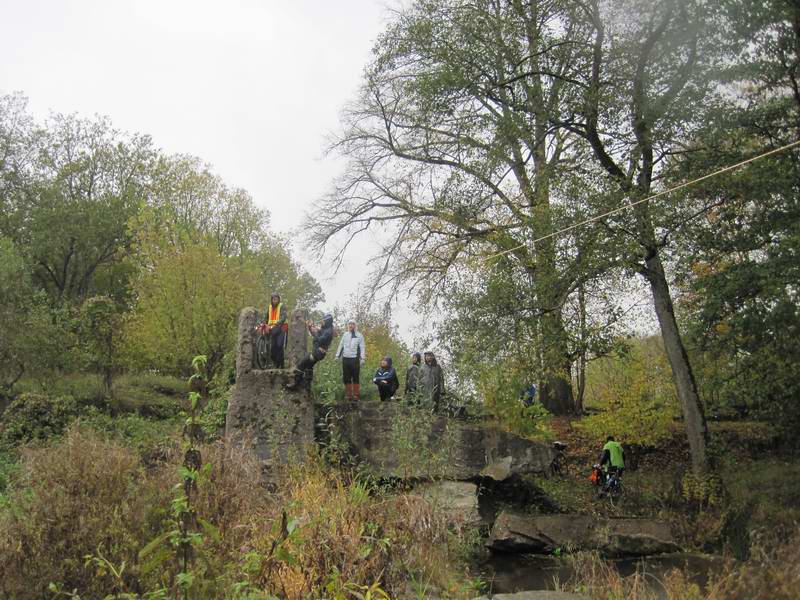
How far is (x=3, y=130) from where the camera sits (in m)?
34.5

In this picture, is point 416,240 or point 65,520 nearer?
point 65,520

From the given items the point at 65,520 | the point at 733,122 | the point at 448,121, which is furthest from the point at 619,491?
the point at 65,520

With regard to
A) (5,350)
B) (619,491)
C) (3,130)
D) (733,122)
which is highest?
(3,130)

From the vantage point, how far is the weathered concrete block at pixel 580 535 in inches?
543

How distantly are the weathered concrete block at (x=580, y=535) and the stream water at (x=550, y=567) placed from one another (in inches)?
7.8

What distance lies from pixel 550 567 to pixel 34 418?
44.5 feet

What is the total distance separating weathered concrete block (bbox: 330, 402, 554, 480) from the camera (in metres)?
9.62

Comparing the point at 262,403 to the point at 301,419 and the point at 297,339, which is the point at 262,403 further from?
the point at 297,339

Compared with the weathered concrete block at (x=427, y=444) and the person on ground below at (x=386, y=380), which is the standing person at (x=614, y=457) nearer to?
the weathered concrete block at (x=427, y=444)

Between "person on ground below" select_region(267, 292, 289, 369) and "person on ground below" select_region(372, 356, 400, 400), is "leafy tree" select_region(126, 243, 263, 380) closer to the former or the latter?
"person on ground below" select_region(372, 356, 400, 400)

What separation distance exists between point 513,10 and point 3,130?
2609cm

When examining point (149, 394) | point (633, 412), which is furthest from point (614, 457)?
point (149, 394)

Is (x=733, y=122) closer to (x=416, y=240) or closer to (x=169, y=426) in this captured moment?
(x=416, y=240)

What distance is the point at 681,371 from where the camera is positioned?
56.7ft
